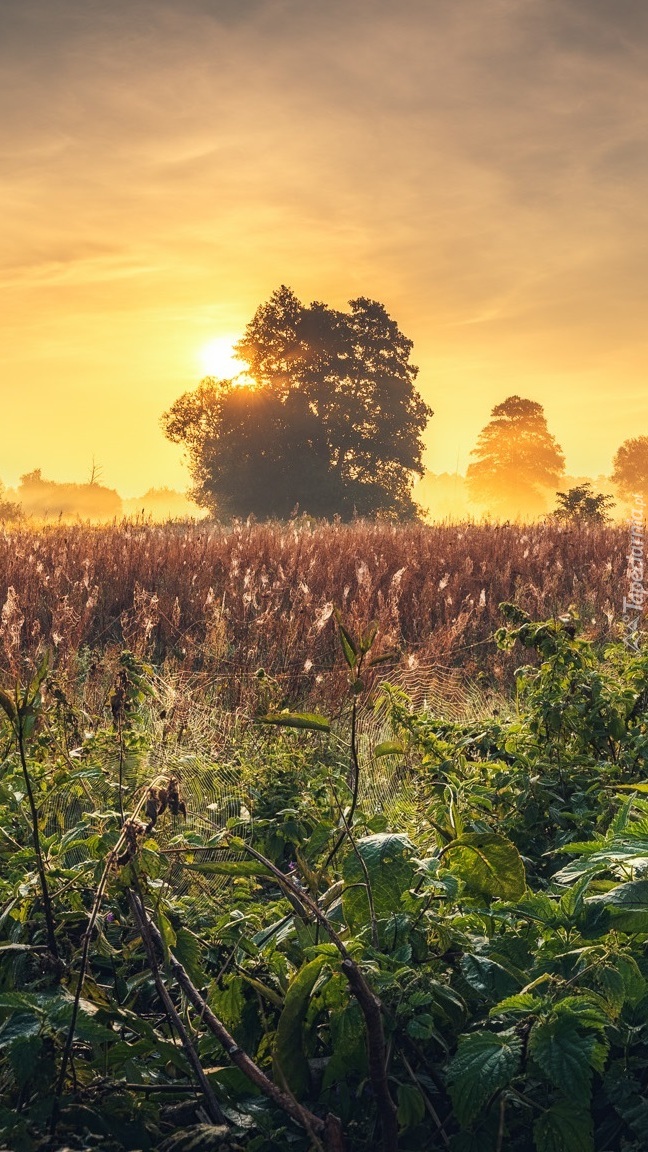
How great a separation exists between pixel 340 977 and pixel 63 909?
0.82m

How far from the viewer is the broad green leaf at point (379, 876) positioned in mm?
1727

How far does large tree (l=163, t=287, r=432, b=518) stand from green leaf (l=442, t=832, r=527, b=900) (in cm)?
3611

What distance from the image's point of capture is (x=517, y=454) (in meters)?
79.1

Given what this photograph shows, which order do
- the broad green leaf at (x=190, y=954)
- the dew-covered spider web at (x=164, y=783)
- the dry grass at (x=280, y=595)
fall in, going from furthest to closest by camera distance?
the dry grass at (x=280, y=595), the dew-covered spider web at (x=164, y=783), the broad green leaf at (x=190, y=954)

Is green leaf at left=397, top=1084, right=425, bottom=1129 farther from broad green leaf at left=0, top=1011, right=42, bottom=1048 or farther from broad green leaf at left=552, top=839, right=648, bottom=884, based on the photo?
broad green leaf at left=0, top=1011, right=42, bottom=1048

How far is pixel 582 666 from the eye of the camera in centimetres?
301

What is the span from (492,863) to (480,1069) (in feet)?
1.45

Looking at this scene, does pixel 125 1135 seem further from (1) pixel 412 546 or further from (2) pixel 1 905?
(1) pixel 412 546

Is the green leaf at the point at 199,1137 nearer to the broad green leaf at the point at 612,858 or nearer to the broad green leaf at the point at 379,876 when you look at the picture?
the broad green leaf at the point at 379,876

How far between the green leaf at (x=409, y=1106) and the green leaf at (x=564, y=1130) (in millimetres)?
180

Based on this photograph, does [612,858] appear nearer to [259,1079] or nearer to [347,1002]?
[347,1002]

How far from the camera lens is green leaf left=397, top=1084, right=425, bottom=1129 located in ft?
5.07

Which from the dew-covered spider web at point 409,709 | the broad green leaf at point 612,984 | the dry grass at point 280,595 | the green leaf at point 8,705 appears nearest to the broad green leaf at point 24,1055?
the green leaf at point 8,705

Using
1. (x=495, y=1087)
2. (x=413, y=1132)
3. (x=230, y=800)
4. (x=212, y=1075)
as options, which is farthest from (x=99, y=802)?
(x=495, y=1087)
